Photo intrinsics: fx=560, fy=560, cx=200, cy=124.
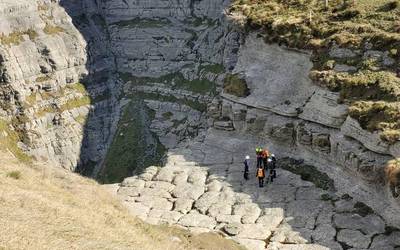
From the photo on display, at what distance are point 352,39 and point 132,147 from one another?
54.0 metres

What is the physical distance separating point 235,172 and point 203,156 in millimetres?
4969

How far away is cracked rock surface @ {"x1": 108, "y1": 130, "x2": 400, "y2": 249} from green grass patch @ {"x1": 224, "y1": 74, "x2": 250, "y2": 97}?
6811 mm

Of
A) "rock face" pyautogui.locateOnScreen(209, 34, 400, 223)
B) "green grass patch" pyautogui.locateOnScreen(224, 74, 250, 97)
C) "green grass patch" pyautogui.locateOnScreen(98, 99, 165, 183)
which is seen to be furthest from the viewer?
"green grass patch" pyautogui.locateOnScreen(98, 99, 165, 183)

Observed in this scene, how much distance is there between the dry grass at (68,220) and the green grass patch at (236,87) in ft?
69.3

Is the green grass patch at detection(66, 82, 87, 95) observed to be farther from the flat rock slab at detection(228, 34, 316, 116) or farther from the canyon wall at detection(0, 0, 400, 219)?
the flat rock slab at detection(228, 34, 316, 116)

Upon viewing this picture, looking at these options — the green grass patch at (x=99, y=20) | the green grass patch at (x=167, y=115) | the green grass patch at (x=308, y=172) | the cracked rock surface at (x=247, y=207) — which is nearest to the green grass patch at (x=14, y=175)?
the cracked rock surface at (x=247, y=207)

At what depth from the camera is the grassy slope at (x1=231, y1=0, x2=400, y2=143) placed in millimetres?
41812

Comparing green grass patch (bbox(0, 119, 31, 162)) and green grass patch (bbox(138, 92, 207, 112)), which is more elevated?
green grass patch (bbox(138, 92, 207, 112))

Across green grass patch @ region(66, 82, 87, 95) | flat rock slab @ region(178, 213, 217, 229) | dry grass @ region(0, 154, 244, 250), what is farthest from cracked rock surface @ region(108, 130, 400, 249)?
green grass patch @ region(66, 82, 87, 95)

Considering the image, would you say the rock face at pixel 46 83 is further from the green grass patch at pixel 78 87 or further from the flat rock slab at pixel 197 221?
the flat rock slab at pixel 197 221

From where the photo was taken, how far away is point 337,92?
46406 mm

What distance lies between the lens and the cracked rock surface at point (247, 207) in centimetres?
3559

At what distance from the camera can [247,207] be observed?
133 feet

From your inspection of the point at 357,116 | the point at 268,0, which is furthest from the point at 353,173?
the point at 268,0
